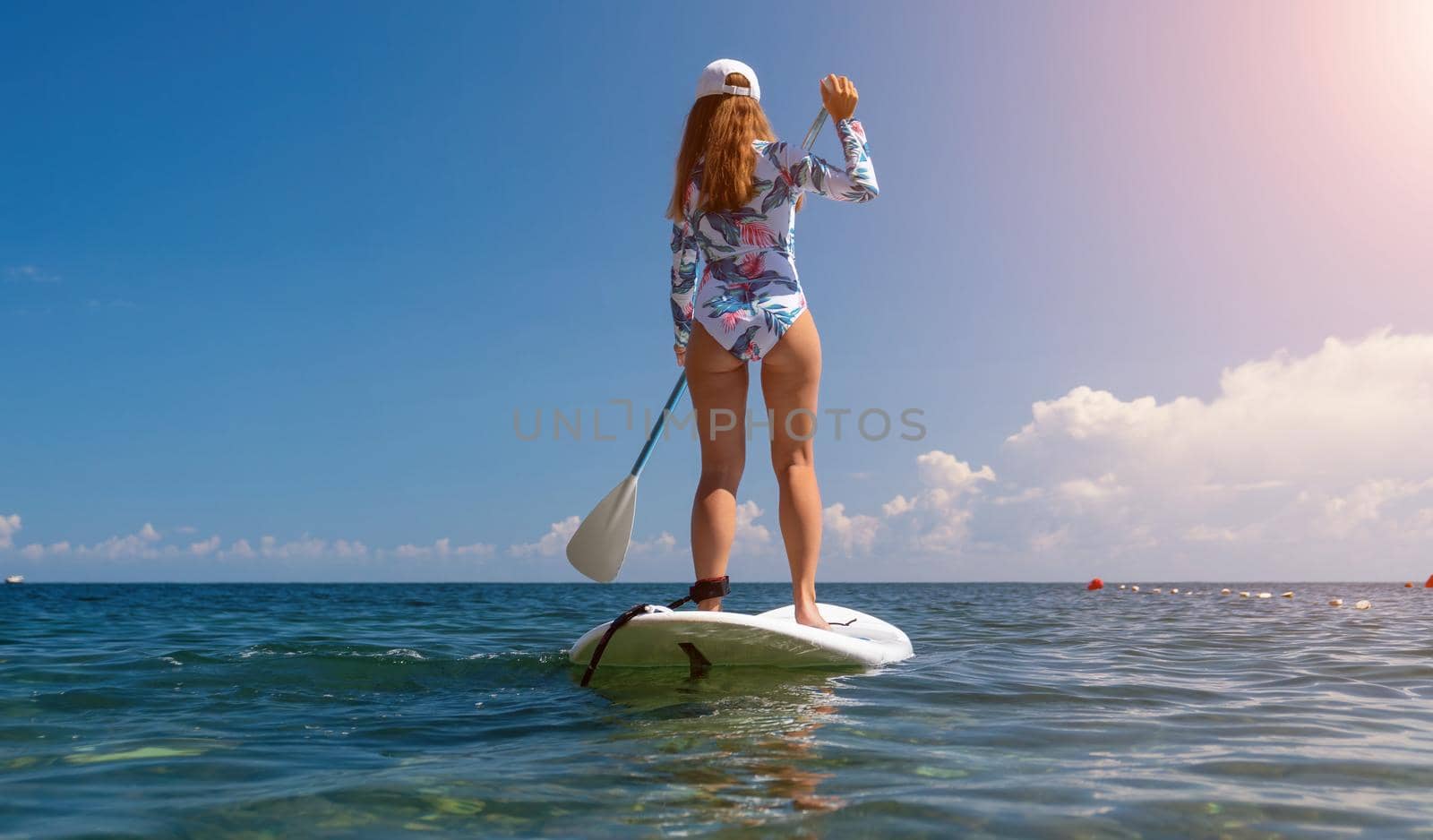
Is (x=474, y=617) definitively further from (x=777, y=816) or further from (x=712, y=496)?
(x=777, y=816)

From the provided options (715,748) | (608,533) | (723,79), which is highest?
(723,79)

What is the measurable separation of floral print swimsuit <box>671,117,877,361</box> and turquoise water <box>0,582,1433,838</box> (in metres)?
1.41

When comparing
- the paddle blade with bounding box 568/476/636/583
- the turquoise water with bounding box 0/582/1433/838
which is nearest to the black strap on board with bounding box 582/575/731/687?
the turquoise water with bounding box 0/582/1433/838

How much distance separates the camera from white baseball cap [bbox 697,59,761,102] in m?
3.99

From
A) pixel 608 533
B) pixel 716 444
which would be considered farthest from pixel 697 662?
pixel 608 533

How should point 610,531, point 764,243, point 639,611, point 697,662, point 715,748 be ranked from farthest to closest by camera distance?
point 610,531, point 764,243, point 697,662, point 639,611, point 715,748

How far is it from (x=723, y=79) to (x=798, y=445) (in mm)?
1601

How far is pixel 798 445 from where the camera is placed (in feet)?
12.8

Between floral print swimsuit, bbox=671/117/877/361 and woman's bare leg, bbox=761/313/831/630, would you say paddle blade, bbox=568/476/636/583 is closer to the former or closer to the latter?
woman's bare leg, bbox=761/313/831/630

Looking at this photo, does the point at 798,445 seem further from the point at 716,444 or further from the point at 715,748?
the point at 715,748

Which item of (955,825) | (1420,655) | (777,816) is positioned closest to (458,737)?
(777,816)

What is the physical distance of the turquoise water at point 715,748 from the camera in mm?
1833

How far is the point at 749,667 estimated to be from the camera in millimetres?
3859

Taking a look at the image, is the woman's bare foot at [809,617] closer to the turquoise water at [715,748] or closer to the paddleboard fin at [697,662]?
the turquoise water at [715,748]
